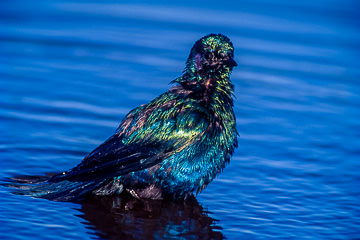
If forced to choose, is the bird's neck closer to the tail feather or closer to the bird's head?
the bird's head

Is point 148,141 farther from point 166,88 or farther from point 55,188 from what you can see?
point 166,88

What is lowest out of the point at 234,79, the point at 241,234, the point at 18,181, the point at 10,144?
the point at 241,234

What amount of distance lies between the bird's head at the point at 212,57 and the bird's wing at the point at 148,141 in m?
0.43

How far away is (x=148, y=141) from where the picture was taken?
7.16 metres

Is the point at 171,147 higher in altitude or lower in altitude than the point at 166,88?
lower

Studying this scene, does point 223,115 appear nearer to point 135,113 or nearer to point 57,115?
point 135,113

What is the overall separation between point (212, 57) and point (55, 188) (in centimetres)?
217

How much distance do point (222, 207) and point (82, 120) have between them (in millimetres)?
2800

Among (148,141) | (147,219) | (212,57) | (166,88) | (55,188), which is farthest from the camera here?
(166,88)

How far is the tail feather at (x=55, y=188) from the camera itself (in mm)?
7250

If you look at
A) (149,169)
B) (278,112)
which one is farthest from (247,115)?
(149,169)

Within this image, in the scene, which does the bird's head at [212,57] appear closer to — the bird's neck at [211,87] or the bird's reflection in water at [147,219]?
the bird's neck at [211,87]

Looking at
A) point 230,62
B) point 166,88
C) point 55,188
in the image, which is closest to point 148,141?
point 55,188

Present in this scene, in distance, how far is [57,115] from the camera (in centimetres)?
940
